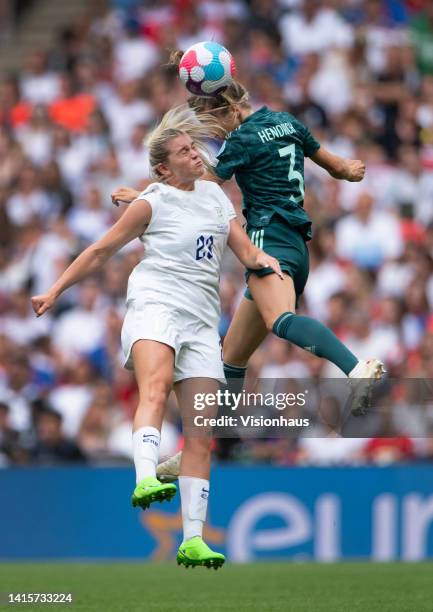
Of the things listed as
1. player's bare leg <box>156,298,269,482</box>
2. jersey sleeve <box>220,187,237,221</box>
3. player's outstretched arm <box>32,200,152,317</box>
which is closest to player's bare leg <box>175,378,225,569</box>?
player's bare leg <box>156,298,269,482</box>

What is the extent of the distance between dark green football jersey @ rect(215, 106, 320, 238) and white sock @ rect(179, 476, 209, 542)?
62.7 inches

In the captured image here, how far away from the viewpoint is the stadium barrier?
13141 mm

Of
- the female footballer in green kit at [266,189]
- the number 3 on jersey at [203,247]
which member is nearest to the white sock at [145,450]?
the female footballer in green kit at [266,189]

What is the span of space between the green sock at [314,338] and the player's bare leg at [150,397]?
67 cm

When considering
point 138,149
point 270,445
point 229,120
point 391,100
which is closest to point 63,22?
point 138,149

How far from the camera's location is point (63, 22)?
21.3 m

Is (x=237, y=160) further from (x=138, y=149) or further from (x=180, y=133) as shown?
(x=138, y=149)

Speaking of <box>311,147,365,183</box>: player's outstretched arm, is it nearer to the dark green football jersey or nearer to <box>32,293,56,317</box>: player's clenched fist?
the dark green football jersey

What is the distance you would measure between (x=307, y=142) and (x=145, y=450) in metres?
2.23

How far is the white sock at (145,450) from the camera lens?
7938 millimetres

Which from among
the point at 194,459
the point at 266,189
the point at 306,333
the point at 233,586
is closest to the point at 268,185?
the point at 266,189

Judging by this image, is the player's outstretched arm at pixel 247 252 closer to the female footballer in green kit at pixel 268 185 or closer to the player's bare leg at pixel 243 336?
the female footballer in green kit at pixel 268 185

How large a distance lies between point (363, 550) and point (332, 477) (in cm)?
72

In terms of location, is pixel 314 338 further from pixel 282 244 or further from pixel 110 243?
pixel 110 243
